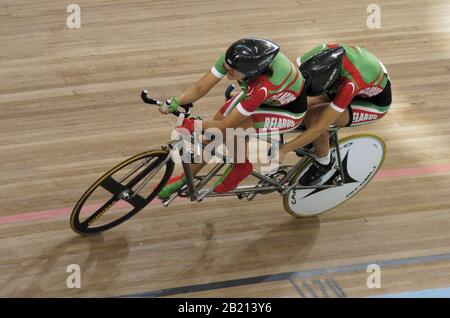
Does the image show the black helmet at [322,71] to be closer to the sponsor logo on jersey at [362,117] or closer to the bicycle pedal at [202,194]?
the sponsor logo on jersey at [362,117]

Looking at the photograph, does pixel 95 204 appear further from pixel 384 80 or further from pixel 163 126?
pixel 384 80

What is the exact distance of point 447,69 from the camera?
19.9 ft

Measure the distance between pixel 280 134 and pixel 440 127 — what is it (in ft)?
5.44

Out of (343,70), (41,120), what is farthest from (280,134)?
(41,120)

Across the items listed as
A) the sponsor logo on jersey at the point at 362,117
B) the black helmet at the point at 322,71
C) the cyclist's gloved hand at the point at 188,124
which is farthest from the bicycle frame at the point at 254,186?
the black helmet at the point at 322,71

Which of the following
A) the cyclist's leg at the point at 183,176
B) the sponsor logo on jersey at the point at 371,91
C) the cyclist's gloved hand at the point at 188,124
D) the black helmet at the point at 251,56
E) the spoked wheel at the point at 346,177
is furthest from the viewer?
the spoked wheel at the point at 346,177

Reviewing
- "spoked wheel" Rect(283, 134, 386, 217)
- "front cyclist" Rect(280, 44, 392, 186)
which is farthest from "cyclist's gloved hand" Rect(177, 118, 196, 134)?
"spoked wheel" Rect(283, 134, 386, 217)

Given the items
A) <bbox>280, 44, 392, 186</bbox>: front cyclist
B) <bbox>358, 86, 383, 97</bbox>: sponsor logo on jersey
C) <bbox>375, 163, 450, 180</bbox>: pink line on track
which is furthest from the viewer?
<bbox>375, 163, 450, 180</bbox>: pink line on track

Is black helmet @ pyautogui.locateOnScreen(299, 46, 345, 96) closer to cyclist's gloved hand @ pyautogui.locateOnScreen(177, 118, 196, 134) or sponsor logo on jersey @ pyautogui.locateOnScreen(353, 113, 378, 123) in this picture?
sponsor logo on jersey @ pyautogui.locateOnScreen(353, 113, 378, 123)

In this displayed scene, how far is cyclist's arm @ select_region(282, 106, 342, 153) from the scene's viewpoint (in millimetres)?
4094

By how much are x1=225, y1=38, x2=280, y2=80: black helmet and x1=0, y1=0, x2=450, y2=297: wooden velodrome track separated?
1.13m

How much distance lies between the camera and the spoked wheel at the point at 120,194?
4.20 m

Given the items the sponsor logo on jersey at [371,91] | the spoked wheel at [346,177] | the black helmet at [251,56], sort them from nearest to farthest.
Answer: the black helmet at [251,56], the sponsor logo on jersey at [371,91], the spoked wheel at [346,177]

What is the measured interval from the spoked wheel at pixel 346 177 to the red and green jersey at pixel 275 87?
1.96ft
